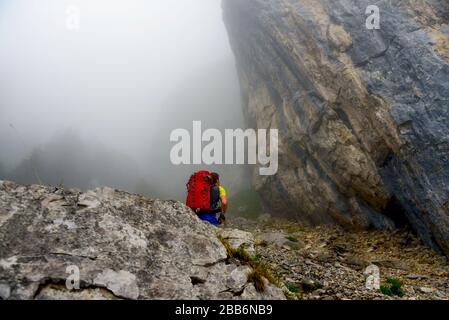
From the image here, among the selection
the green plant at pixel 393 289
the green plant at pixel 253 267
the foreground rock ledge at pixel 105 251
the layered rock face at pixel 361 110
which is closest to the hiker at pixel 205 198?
the foreground rock ledge at pixel 105 251

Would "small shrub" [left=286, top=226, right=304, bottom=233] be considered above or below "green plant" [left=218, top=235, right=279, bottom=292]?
below

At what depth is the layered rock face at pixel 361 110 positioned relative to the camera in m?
18.6

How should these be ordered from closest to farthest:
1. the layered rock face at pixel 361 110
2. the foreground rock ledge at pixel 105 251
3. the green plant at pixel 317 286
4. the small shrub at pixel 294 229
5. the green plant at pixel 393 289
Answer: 1. the foreground rock ledge at pixel 105 251
2. the green plant at pixel 317 286
3. the green plant at pixel 393 289
4. the layered rock face at pixel 361 110
5. the small shrub at pixel 294 229

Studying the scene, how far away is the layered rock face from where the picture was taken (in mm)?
18641

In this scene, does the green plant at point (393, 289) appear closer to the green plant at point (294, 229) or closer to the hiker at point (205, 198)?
the hiker at point (205, 198)

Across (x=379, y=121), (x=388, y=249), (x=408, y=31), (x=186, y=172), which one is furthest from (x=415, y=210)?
(x=186, y=172)

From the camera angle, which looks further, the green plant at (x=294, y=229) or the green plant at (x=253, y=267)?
the green plant at (x=294, y=229)

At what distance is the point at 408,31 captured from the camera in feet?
68.8

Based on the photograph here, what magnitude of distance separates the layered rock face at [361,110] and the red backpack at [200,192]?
11.1 metres

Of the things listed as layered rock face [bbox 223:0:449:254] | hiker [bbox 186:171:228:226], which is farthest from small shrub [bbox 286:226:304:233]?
hiker [bbox 186:171:228:226]

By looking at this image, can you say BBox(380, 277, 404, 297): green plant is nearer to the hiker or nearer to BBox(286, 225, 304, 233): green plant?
the hiker

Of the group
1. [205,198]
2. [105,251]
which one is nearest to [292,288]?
[205,198]

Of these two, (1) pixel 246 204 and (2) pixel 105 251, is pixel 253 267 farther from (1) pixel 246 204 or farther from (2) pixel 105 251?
(1) pixel 246 204

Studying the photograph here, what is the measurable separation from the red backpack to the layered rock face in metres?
11.1
